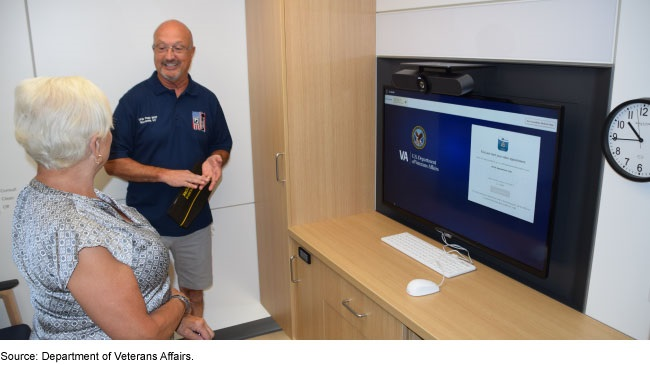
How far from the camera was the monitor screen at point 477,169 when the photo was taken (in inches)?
79.0

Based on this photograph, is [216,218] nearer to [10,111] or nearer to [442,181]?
[10,111]

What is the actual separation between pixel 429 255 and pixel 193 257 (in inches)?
56.3

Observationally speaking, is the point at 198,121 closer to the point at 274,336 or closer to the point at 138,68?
the point at 138,68

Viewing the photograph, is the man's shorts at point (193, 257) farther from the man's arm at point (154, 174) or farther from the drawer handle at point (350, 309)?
the drawer handle at point (350, 309)

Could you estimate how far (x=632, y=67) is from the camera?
66.3 inches

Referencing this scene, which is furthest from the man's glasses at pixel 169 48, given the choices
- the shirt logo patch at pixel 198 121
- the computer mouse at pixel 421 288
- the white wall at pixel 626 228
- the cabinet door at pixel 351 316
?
the white wall at pixel 626 228

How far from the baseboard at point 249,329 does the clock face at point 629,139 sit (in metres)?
2.40

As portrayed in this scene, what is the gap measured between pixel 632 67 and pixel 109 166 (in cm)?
239

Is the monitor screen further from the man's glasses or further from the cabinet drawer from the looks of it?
the man's glasses

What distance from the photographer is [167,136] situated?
2924mm

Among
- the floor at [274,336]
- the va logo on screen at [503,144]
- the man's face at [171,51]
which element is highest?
the man's face at [171,51]

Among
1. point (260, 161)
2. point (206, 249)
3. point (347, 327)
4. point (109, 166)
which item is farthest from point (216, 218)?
point (347, 327)

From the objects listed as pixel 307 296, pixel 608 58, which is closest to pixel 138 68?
pixel 307 296

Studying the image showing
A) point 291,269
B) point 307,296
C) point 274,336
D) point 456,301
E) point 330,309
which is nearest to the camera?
point 456,301
